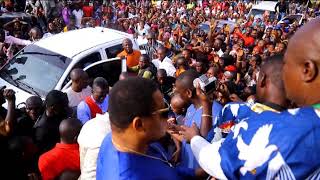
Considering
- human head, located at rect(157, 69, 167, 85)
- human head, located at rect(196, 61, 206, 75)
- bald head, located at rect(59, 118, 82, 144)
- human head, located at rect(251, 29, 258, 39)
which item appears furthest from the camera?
human head, located at rect(251, 29, 258, 39)

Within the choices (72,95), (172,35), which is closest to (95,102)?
(72,95)

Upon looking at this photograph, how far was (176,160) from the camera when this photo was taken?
315 centimetres

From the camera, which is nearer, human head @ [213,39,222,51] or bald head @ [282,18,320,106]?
bald head @ [282,18,320,106]

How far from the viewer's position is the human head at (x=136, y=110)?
2023 mm

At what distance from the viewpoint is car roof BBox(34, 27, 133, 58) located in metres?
6.87

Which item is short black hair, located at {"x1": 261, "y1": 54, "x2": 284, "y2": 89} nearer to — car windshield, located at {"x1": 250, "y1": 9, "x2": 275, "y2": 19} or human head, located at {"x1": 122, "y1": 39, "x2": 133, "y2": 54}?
human head, located at {"x1": 122, "y1": 39, "x2": 133, "y2": 54}

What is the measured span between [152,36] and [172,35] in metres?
2.29

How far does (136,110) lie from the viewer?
6.64ft

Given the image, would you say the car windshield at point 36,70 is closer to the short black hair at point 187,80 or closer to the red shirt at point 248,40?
the short black hair at point 187,80

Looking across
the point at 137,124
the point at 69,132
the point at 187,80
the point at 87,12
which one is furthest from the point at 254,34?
the point at 137,124

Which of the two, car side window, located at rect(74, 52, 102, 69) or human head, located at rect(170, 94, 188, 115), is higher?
human head, located at rect(170, 94, 188, 115)

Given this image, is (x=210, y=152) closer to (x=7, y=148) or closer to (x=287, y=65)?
(x=287, y=65)

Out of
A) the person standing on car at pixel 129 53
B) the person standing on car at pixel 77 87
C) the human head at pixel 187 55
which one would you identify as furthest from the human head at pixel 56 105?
the human head at pixel 187 55

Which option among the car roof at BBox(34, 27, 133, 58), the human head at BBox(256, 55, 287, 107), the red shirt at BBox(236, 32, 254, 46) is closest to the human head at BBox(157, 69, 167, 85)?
the car roof at BBox(34, 27, 133, 58)
